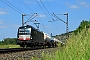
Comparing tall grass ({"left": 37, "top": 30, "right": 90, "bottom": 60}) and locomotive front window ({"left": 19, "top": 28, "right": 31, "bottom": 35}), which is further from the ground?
locomotive front window ({"left": 19, "top": 28, "right": 31, "bottom": 35})

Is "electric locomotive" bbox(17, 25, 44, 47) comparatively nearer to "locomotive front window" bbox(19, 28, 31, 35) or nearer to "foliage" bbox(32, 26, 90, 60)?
"locomotive front window" bbox(19, 28, 31, 35)

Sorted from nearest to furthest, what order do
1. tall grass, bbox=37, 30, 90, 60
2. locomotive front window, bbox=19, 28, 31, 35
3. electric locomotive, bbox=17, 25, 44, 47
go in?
tall grass, bbox=37, 30, 90, 60 < electric locomotive, bbox=17, 25, 44, 47 < locomotive front window, bbox=19, 28, 31, 35

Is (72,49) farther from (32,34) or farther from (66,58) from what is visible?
(32,34)

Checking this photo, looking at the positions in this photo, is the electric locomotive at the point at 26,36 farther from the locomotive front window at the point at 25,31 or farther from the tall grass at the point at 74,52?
the tall grass at the point at 74,52

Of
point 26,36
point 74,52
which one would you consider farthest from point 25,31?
point 74,52

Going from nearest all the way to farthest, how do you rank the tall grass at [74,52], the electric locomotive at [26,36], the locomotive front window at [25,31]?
the tall grass at [74,52] → the electric locomotive at [26,36] → the locomotive front window at [25,31]

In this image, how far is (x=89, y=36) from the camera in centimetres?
743

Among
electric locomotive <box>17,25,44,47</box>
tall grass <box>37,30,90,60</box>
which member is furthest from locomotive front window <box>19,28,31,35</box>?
tall grass <box>37,30,90,60</box>

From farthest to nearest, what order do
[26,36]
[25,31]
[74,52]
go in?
[25,31], [26,36], [74,52]

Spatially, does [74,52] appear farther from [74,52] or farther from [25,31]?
[25,31]

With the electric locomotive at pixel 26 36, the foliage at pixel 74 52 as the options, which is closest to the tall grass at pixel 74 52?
the foliage at pixel 74 52

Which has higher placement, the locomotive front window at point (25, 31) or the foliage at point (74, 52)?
the locomotive front window at point (25, 31)

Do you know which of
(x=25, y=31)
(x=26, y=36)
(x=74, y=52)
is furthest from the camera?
(x=25, y=31)

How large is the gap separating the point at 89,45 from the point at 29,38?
1078 inches
